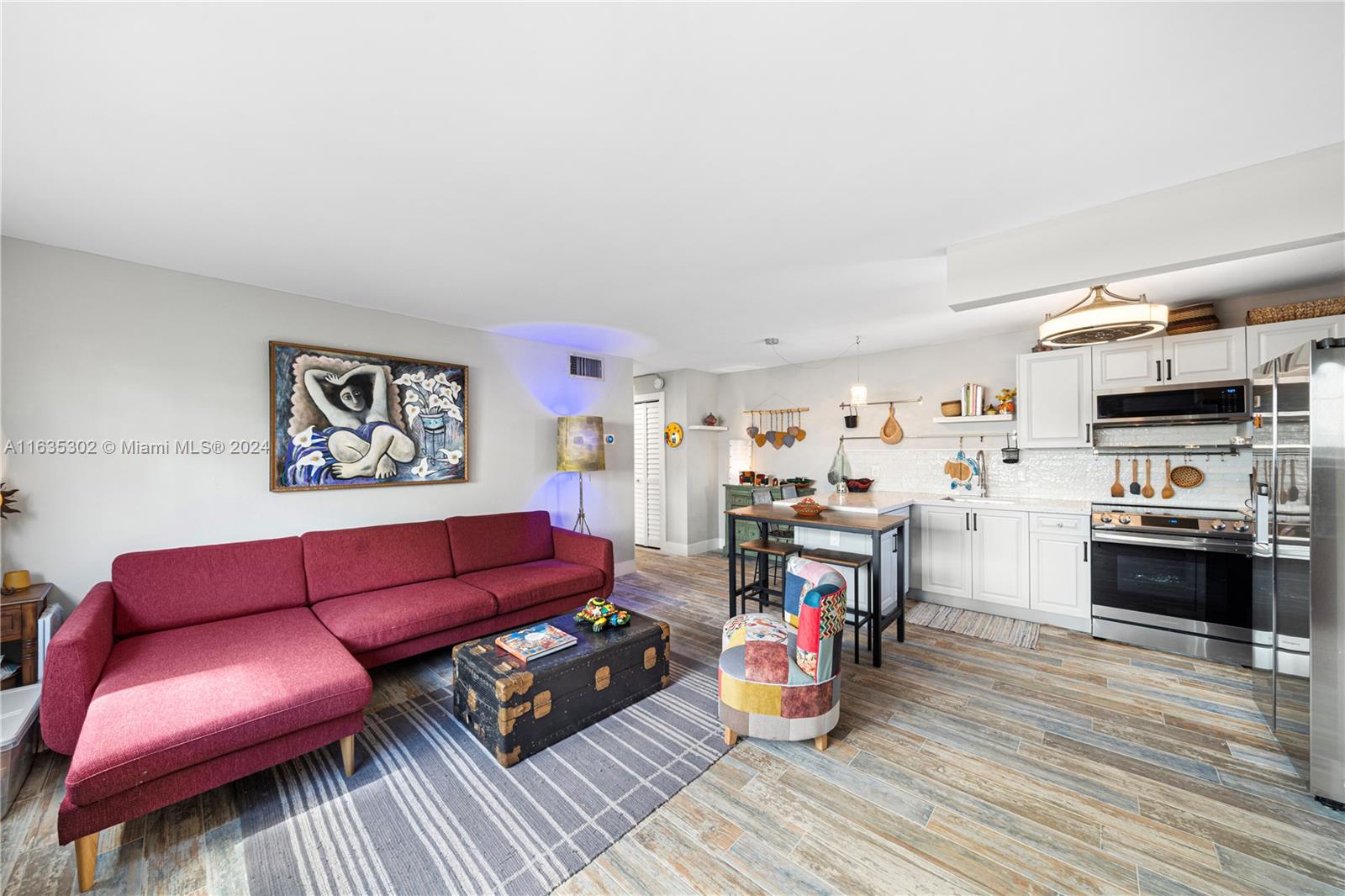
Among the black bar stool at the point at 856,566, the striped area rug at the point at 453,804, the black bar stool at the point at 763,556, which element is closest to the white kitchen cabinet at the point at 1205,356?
the black bar stool at the point at 856,566

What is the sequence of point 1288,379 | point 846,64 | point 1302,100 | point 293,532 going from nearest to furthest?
point 846,64
point 1302,100
point 1288,379
point 293,532

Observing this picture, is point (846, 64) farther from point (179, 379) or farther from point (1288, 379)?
point (179, 379)

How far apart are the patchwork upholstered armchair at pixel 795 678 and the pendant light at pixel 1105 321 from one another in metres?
2.11

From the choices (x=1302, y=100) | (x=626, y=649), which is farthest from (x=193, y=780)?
(x=1302, y=100)

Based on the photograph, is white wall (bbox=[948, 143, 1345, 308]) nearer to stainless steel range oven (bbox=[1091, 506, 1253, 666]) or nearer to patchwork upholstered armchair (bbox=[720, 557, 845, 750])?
patchwork upholstered armchair (bbox=[720, 557, 845, 750])

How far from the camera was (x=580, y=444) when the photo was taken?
462 cm

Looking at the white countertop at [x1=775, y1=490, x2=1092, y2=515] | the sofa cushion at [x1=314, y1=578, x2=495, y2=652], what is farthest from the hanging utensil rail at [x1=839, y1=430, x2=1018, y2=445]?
the sofa cushion at [x1=314, y1=578, x2=495, y2=652]

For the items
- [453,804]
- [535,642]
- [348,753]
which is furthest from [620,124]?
[348,753]

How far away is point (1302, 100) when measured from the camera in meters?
1.62

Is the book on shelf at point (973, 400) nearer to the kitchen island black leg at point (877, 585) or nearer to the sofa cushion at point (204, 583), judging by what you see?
the kitchen island black leg at point (877, 585)

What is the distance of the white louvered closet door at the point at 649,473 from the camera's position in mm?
7023

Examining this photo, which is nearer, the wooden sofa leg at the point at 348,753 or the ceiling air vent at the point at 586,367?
the wooden sofa leg at the point at 348,753

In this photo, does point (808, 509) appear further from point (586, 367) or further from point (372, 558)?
point (372, 558)

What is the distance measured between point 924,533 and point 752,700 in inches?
120
